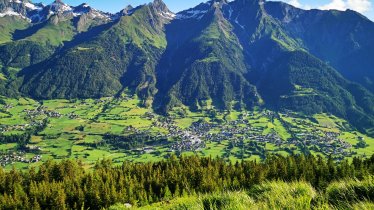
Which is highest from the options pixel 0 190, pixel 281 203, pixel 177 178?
pixel 281 203

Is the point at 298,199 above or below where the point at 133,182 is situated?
above

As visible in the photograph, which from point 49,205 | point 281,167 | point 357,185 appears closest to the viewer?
point 357,185

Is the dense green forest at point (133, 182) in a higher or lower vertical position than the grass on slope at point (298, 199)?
lower

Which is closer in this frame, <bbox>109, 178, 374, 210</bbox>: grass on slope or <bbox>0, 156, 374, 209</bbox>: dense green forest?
<bbox>109, 178, 374, 210</bbox>: grass on slope

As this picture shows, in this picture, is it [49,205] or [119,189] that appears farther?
[119,189]

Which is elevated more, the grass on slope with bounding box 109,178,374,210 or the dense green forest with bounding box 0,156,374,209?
the grass on slope with bounding box 109,178,374,210

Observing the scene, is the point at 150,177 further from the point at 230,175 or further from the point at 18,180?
the point at 18,180

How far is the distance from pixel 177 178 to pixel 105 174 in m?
25.4

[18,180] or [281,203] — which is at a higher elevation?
[281,203]

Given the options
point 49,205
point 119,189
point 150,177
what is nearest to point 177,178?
point 150,177

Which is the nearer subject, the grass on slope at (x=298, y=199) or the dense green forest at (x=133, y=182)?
the grass on slope at (x=298, y=199)

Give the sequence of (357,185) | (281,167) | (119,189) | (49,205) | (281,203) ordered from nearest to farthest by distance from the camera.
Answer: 1. (281,203)
2. (357,185)
3. (49,205)
4. (119,189)
5. (281,167)

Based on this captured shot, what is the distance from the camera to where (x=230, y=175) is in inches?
4680

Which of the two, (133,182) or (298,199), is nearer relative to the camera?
(298,199)
